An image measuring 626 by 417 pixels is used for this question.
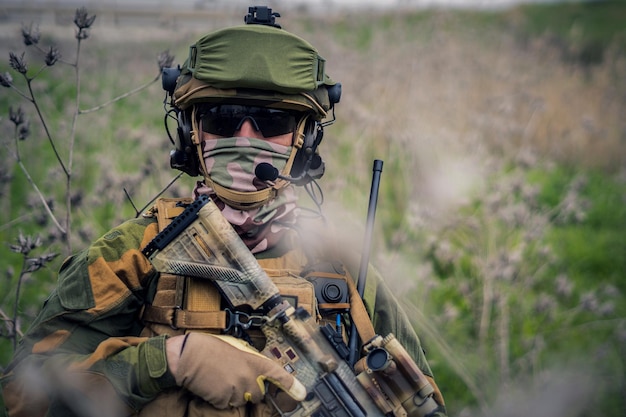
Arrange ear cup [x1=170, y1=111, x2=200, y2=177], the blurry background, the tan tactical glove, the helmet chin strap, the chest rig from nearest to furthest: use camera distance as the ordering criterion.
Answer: the tan tactical glove
the chest rig
the helmet chin strap
ear cup [x1=170, y1=111, x2=200, y2=177]
the blurry background

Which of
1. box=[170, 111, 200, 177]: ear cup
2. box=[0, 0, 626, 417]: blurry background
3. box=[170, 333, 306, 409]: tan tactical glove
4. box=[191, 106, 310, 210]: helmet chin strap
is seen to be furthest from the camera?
box=[0, 0, 626, 417]: blurry background

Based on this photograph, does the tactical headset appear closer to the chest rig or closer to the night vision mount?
the chest rig

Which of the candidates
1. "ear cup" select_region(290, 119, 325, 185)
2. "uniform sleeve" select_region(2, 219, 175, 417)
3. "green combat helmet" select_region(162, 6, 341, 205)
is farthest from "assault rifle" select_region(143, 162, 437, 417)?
"ear cup" select_region(290, 119, 325, 185)

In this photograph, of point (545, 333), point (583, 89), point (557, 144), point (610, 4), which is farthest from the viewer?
point (610, 4)

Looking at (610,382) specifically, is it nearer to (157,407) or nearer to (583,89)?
(157,407)

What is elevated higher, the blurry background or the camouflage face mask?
the camouflage face mask

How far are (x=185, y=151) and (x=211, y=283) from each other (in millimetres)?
532

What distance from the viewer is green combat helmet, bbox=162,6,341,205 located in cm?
207

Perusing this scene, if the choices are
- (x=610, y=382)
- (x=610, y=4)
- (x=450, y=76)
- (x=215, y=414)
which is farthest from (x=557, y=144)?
(x=610, y=4)

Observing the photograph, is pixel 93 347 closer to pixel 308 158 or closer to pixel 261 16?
pixel 308 158

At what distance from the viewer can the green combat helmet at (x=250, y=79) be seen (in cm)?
207

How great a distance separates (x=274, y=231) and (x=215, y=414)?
66cm

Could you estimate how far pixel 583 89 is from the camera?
8086 mm

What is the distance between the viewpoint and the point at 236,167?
2105 millimetres
